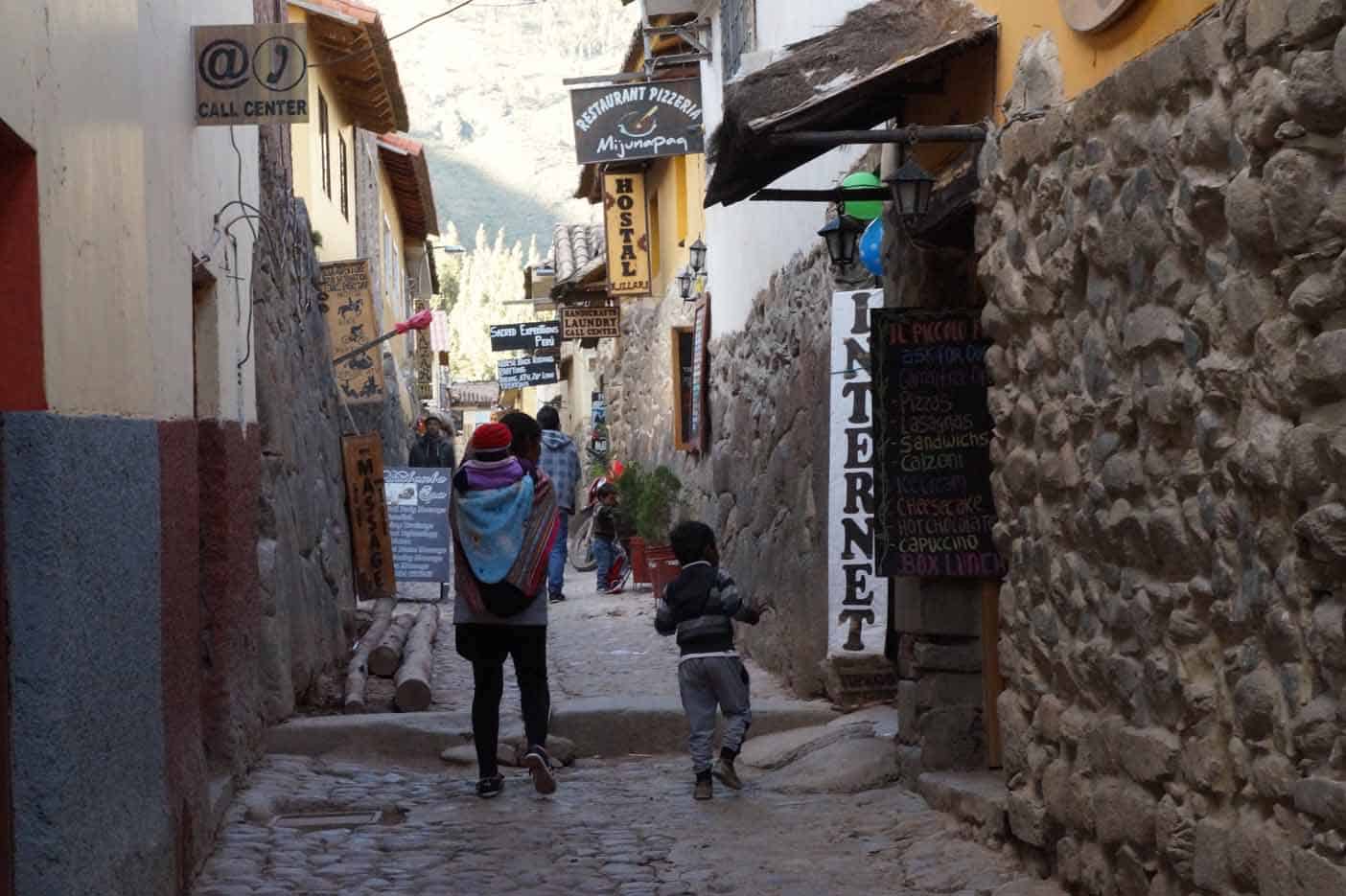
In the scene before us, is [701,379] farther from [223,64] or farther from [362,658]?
[223,64]

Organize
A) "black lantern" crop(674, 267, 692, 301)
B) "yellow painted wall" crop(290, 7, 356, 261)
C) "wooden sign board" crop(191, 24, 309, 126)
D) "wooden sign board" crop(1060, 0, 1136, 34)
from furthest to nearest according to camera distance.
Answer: "black lantern" crop(674, 267, 692, 301)
"yellow painted wall" crop(290, 7, 356, 261)
"wooden sign board" crop(191, 24, 309, 126)
"wooden sign board" crop(1060, 0, 1136, 34)

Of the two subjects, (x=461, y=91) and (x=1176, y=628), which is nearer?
(x=1176, y=628)

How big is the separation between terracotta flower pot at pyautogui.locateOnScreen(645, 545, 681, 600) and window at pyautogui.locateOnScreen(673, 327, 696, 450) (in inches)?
41.1

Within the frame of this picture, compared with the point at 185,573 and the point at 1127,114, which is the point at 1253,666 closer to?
the point at 1127,114

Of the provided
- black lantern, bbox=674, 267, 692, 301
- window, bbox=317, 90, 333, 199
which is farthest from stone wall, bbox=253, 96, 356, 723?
window, bbox=317, 90, 333, 199

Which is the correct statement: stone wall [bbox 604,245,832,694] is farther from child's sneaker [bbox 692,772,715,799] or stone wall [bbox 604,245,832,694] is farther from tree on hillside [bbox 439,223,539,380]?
tree on hillside [bbox 439,223,539,380]

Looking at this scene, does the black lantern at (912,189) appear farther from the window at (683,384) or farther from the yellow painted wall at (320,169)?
the window at (683,384)

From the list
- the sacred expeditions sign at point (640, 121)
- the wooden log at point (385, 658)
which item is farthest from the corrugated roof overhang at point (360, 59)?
the wooden log at point (385, 658)

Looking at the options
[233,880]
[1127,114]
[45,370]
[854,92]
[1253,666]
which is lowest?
[233,880]

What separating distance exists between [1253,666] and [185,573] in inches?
145

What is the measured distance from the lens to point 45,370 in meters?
4.09

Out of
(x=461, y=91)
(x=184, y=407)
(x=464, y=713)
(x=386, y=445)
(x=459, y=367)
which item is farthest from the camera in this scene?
(x=461, y=91)

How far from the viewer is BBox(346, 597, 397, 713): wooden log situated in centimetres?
993

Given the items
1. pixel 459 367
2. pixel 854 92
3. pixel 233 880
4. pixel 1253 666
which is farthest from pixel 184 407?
pixel 459 367
